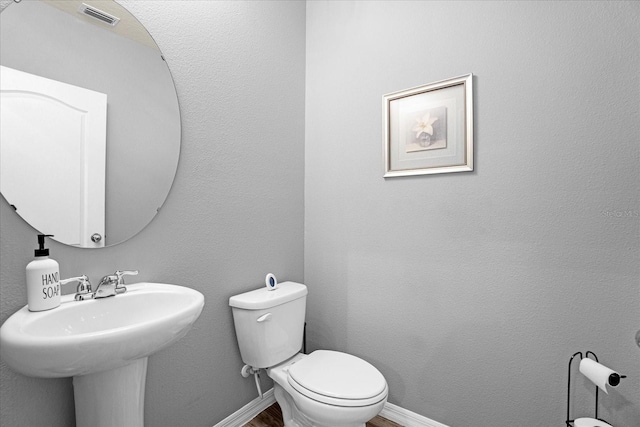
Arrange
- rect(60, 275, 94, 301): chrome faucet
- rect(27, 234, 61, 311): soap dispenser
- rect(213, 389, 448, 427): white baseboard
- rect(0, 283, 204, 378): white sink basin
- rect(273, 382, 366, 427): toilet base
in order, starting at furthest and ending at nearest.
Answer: rect(213, 389, 448, 427): white baseboard → rect(273, 382, 366, 427): toilet base → rect(60, 275, 94, 301): chrome faucet → rect(27, 234, 61, 311): soap dispenser → rect(0, 283, 204, 378): white sink basin

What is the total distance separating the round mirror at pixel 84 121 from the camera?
1.01 meters

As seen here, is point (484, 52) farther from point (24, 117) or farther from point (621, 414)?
point (24, 117)

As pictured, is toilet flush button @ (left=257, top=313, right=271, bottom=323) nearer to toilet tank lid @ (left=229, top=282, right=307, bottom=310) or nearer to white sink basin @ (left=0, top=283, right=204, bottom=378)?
toilet tank lid @ (left=229, top=282, right=307, bottom=310)

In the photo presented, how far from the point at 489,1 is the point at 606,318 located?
4.57 ft

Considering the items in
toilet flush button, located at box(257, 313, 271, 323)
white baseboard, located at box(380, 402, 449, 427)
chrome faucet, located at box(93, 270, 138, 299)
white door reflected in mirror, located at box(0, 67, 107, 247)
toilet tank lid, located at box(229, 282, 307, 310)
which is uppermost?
white door reflected in mirror, located at box(0, 67, 107, 247)

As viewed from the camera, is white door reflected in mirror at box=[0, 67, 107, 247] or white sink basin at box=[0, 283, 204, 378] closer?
white sink basin at box=[0, 283, 204, 378]

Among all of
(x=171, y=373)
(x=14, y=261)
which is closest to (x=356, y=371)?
(x=171, y=373)

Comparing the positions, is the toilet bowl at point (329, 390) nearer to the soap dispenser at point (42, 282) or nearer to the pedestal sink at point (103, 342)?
the pedestal sink at point (103, 342)

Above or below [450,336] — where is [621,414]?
below

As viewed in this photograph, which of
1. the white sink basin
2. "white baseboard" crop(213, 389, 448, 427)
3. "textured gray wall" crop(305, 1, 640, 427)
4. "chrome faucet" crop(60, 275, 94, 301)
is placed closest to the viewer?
the white sink basin

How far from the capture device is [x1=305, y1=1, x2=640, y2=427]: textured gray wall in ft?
3.92

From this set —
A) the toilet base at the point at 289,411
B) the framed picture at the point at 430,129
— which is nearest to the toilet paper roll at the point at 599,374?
the framed picture at the point at 430,129

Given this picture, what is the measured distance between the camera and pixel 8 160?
38.7 inches

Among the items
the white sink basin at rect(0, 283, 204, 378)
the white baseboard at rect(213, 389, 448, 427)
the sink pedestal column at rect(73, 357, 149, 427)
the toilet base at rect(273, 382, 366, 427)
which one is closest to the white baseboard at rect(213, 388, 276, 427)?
the white baseboard at rect(213, 389, 448, 427)
